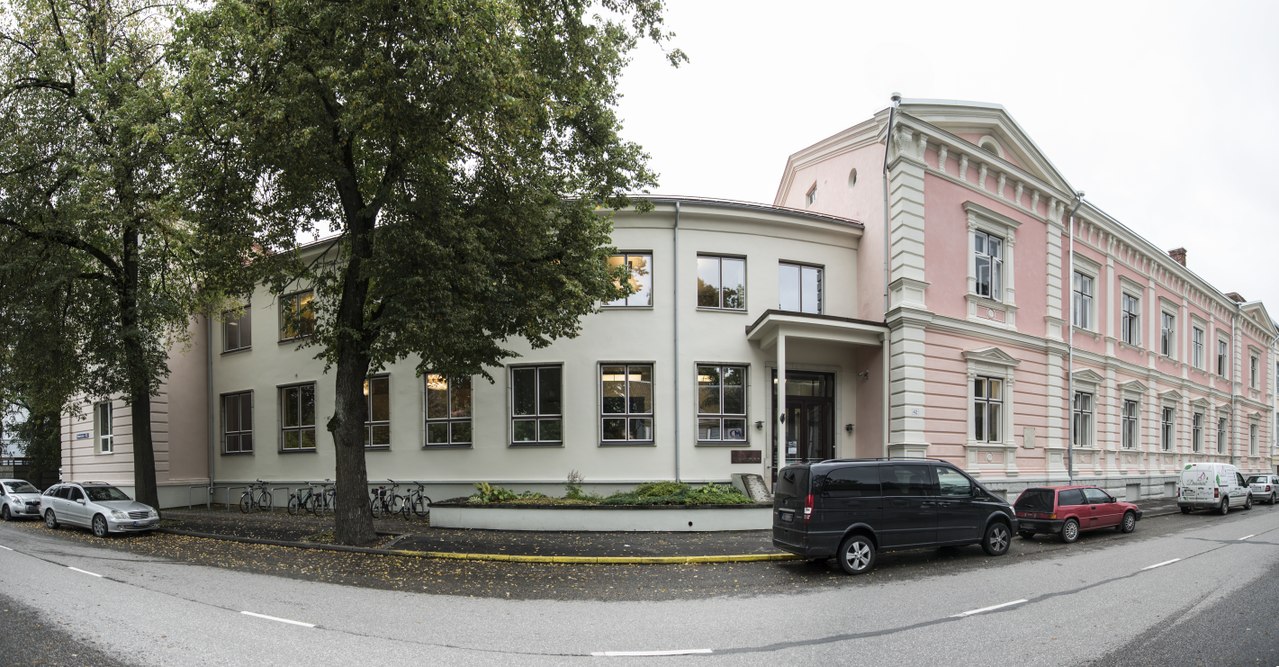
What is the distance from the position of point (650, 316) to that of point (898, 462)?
8.38 metres

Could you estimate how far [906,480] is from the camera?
12.4 meters

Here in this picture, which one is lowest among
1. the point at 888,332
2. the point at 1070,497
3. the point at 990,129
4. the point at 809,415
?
the point at 1070,497

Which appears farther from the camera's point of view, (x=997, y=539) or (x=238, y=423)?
(x=238, y=423)

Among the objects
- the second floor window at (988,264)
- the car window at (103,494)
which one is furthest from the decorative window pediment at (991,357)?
the car window at (103,494)

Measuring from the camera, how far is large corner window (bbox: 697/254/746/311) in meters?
19.5

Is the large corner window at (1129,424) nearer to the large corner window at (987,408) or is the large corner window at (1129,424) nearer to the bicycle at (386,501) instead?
the large corner window at (987,408)

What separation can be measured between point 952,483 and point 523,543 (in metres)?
8.38

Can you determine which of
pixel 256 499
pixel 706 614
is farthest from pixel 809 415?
pixel 256 499

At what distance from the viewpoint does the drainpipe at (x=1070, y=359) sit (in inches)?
931

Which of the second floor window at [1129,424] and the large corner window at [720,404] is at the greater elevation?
the large corner window at [720,404]

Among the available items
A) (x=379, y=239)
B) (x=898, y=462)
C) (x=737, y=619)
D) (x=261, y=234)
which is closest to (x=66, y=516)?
(x=261, y=234)

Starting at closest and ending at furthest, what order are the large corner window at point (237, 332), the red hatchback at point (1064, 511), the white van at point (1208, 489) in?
the red hatchback at point (1064, 511), the white van at point (1208, 489), the large corner window at point (237, 332)

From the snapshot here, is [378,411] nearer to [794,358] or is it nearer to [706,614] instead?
[794,358]

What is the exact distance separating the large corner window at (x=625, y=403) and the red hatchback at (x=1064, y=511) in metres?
9.14
